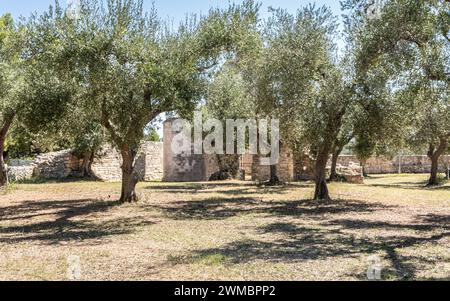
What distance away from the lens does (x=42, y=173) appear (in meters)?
34.1

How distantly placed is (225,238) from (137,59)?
6727mm

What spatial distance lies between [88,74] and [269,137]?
18606mm

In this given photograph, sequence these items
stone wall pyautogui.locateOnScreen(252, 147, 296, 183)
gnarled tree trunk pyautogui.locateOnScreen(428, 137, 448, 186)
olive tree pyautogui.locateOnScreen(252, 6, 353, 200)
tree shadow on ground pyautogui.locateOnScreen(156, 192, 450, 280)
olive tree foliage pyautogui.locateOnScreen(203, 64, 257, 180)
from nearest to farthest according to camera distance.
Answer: tree shadow on ground pyautogui.locateOnScreen(156, 192, 450, 280)
olive tree pyautogui.locateOnScreen(252, 6, 353, 200)
olive tree foliage pyautogui.locateOnScreen(203, 64, 257, 180)
gnarled tree trunk pyautogui.locateOnScreen(428, 137, 448, 186)
stone wall pyautogui.locateOnScreen(252, 147, 296, 183)

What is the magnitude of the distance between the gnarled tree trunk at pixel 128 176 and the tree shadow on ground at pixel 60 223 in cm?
52

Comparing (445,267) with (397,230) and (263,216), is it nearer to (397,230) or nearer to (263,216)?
(397,230)

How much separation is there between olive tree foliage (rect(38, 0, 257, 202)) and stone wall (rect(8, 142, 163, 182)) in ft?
54.4

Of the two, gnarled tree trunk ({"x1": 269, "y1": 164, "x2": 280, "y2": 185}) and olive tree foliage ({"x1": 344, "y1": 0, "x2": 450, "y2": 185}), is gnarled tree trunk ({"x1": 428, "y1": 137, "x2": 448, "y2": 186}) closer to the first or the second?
gnarled tree trunk ({"x1": 269, "y1": 164, "x2": 280, "y2": 185})

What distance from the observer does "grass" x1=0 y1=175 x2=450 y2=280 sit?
7.95 meters

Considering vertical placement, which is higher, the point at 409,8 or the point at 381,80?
the point at 409,8

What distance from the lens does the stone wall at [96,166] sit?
33.8m

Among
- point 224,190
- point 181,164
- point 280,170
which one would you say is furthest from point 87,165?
point 280,170

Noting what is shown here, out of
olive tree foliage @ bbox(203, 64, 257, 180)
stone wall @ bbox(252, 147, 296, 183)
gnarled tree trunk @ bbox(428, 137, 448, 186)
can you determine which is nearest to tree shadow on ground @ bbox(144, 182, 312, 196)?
olive tree foliage @ bbox(203, 64, 257, 180)

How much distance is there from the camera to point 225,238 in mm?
11375

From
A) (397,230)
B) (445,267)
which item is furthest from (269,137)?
(445,267)
